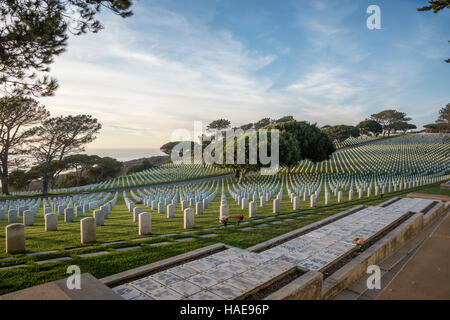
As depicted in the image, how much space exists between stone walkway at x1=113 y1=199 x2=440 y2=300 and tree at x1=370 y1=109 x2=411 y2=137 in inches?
4948

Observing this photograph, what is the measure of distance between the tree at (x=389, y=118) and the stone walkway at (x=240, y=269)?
412 ft

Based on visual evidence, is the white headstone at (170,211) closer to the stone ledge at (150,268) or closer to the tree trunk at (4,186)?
the stone ledge at (150,268)

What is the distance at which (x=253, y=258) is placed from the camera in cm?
532

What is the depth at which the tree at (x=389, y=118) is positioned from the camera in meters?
110

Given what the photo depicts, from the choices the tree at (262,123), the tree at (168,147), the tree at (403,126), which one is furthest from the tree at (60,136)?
the tree at (403,126)

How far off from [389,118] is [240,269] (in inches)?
5149

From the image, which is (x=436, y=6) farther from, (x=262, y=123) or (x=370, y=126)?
(x=370, y=126)

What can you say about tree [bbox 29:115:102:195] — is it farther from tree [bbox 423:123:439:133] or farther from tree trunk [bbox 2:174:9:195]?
tree [bbox 423:123:439:133]

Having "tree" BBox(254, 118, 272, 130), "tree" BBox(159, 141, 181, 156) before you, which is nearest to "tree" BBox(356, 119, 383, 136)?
"tree" BBox(254, 118, 272, 130)

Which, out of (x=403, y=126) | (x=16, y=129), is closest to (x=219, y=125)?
(x=16, y=129)

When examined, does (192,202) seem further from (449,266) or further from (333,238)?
(449,266)

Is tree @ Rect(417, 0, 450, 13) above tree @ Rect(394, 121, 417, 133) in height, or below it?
below

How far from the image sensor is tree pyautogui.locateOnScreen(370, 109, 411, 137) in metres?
110

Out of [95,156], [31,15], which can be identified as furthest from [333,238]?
[95,156]
